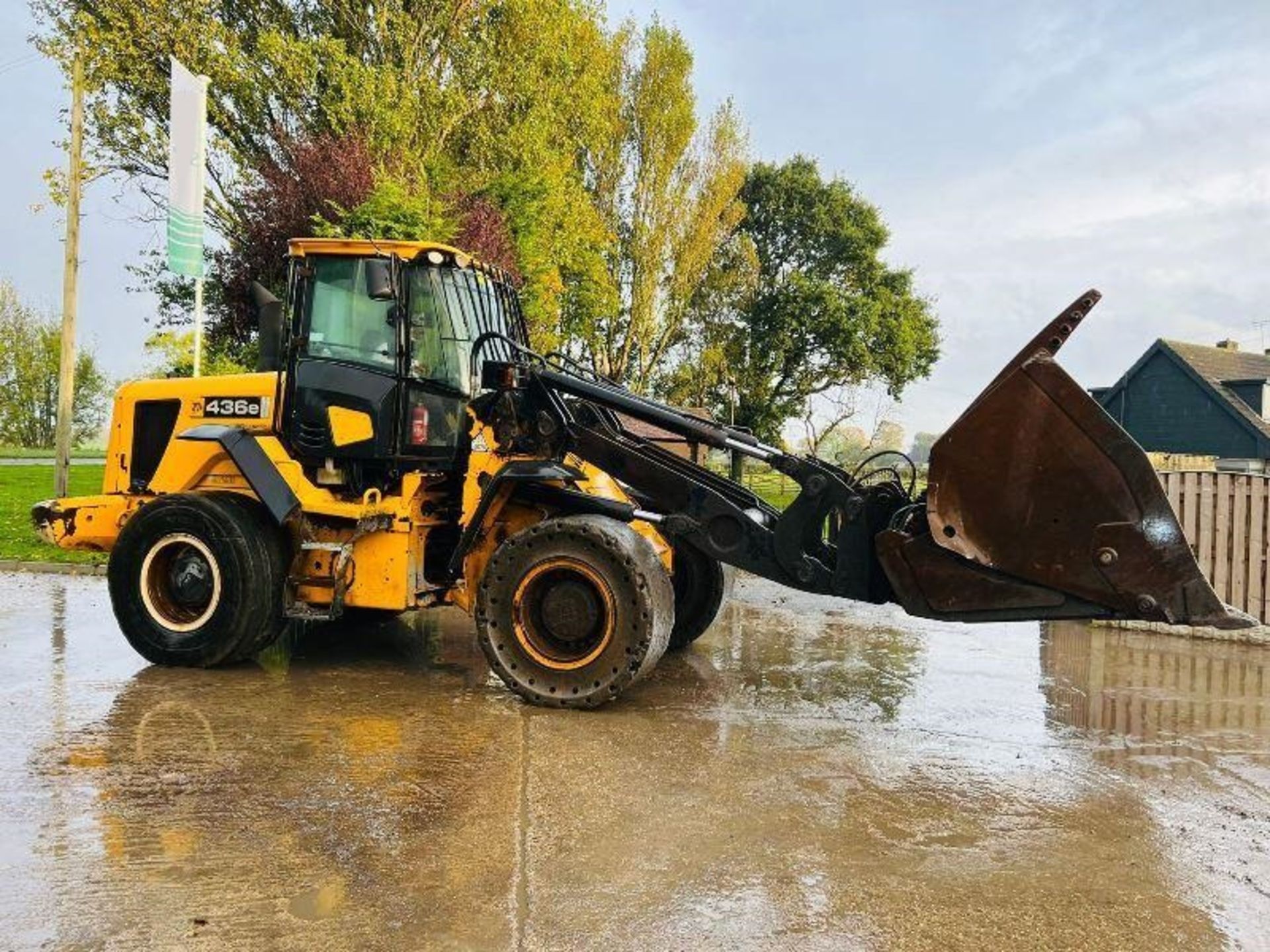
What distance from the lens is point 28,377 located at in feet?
158

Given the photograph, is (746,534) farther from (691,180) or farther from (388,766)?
(691,180)

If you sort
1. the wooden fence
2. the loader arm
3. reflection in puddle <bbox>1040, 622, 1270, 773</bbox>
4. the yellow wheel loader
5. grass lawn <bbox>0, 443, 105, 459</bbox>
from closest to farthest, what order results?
the loader arm
the yellow wheel loader
reflection in puddle <bbox>1040, 622, 1270, 773</bbox>
the wooden fence
grass lawn <bbox>0, 443, 105, 459</bbox>

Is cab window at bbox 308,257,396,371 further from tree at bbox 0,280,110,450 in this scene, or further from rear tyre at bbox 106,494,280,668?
tree at bbox 0,280,110,450

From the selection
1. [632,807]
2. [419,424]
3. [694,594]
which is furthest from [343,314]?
[632,807]

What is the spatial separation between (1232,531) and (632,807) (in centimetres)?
744

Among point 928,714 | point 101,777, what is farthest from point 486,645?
point 928,714

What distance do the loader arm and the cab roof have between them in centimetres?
177

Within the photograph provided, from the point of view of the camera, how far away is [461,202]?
17.1 meters

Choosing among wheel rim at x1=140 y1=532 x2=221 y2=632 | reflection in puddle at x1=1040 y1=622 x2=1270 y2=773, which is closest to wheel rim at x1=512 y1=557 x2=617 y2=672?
wheel rim at x1=140 y1=532 x2=221 y2=632

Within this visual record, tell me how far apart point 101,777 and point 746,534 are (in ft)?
11.8

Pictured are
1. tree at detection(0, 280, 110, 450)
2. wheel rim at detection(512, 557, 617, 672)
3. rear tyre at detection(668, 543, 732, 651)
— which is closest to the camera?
wheel rim at detection(512, 557, 617, 672)

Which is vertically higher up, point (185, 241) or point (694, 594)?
point (185, 241)

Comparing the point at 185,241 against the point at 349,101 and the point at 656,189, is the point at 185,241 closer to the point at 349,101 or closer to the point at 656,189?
the point at 349,101

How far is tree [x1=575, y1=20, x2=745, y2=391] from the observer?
85.4 ft
